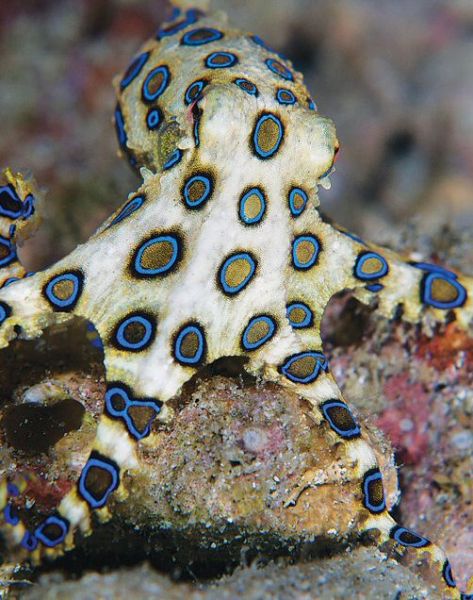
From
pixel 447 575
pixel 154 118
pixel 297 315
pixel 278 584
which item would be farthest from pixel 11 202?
pixel 447 575

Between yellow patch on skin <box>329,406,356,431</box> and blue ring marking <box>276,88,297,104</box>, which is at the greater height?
blue ring marking <box>276,88,297,104</box>

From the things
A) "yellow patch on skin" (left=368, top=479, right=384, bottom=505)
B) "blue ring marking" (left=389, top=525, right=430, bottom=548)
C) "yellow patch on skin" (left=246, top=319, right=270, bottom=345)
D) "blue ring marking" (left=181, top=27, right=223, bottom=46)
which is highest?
"blue ring marking" (left=181, top=27, right=223, bottom=46)

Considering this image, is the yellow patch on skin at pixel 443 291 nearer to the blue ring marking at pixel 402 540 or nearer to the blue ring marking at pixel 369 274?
the blue ring marking at pixel 369 274

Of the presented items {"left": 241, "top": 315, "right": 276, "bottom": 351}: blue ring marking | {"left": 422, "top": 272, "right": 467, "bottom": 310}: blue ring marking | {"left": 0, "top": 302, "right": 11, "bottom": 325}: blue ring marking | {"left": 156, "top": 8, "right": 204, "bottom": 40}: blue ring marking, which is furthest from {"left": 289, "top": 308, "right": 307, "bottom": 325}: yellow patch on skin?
{"left": 156, "top": 8, "right": 204, "bottom": 40}: blue ring marking

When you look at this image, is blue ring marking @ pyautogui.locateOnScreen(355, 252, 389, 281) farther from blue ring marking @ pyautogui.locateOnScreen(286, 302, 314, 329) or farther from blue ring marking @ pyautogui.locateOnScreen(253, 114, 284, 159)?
blue ring marking @ pyautogui.locateOnScreen(253, 114, 284, 159)

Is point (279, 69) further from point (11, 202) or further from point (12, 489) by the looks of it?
point (12, 489)
